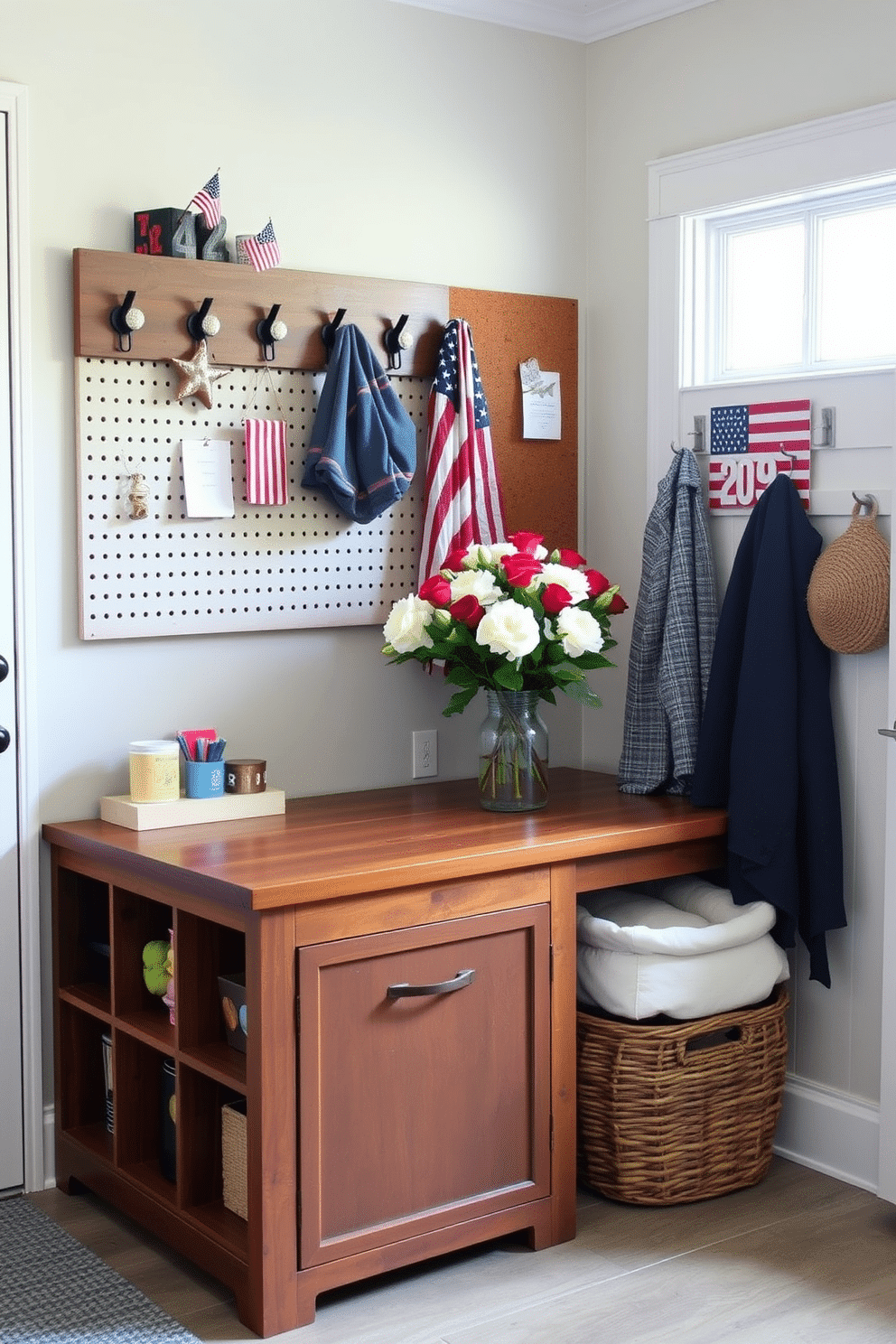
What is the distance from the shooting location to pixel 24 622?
2844 millimetres

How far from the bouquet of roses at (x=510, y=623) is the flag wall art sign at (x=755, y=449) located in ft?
1.48

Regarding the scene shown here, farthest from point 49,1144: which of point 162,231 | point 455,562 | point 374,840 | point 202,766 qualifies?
point 162,231

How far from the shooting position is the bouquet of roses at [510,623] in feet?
9.24

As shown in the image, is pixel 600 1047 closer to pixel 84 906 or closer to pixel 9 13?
pixel 84 906

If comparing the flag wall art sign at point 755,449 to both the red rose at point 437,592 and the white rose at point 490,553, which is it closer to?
the white rose at point 490,553

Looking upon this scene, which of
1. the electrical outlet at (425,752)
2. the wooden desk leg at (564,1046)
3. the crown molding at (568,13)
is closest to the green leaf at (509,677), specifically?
the wooden desk leg at (564,1046)

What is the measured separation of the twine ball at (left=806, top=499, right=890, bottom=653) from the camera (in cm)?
284

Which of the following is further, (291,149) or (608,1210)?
(291,149)

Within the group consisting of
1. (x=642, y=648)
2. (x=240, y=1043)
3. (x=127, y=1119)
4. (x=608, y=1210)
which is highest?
(x=642, y=648)

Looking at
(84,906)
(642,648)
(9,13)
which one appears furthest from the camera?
(642,648)

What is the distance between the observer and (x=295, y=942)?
7.78ft

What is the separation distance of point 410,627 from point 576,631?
319mm

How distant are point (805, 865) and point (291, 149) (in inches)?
70.9

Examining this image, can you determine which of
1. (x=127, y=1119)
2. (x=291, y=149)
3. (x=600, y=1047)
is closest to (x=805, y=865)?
(x=600, y=1047)
